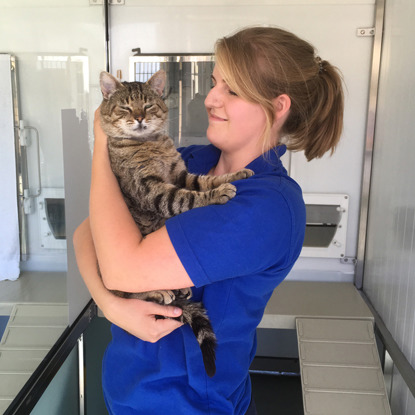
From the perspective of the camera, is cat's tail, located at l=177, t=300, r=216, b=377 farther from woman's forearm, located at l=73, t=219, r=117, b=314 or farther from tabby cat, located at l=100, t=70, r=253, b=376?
woman's forearm, located at l=73, t=219, r=117, b=314

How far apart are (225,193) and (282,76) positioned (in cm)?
32

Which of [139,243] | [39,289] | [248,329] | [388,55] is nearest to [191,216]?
[139,243]

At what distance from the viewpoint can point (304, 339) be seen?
1.82 metres

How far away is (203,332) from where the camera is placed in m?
0.93

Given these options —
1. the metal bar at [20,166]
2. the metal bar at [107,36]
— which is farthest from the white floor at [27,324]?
the metal bar at [107,36]

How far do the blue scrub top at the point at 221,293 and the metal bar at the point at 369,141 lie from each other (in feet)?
4.08

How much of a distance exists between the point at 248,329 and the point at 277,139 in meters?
0.52

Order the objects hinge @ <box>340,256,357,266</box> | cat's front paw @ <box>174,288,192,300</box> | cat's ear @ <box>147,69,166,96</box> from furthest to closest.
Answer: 1. hinge @ <box>340,256,357,266</box>
2. cat's ear @ <box>147,69,166,96</box>
3. cat's front paw @ <box>174,288,192,300</box>

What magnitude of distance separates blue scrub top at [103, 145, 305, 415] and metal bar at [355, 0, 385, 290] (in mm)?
1242

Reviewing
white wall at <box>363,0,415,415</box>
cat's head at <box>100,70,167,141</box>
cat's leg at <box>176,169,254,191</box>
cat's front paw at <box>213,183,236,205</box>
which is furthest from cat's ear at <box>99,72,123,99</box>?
white wall at <box>363,0,415,415</box>

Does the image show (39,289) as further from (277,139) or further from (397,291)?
(397,291)

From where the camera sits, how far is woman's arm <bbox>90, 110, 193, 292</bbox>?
0.84 meters

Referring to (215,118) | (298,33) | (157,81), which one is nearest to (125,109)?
(157,81)

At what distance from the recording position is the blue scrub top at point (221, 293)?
0.83 meters
